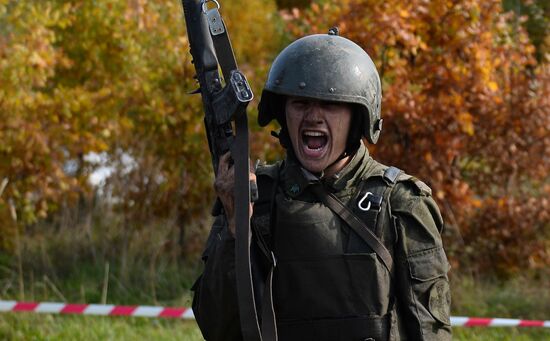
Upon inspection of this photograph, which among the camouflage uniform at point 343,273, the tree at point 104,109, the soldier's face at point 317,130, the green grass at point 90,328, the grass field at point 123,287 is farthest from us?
the tree at point 104,109

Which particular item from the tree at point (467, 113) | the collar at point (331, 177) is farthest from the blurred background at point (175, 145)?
the collar at point (331, 177)

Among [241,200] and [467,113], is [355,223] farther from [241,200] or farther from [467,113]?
[467,113]

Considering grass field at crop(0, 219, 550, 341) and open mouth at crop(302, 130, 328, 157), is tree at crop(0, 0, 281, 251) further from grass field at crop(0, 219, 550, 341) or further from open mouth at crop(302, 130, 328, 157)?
open mouth at crop(302, 130, 328, 157)

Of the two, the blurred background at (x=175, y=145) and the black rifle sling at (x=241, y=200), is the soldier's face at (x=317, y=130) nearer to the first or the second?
the black rifle sling at (x=241, y=200)

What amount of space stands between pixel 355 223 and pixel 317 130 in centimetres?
32

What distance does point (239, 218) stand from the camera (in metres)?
3.03

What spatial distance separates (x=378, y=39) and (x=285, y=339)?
481cm

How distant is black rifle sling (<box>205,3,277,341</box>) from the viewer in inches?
118

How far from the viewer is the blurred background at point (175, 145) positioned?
8055 millimetres

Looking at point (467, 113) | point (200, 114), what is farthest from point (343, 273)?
point (200, 114)

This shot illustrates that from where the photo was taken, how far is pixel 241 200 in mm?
3000

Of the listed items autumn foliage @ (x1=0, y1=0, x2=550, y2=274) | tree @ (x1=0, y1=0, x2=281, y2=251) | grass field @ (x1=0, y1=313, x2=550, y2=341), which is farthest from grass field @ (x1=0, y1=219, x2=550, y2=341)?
tree @ (x1=0, y1=0, x2=281, y2=251)

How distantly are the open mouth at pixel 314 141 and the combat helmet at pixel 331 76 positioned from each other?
12cm

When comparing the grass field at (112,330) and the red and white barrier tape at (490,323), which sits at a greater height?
the red and white barrier tape at (490,323)
